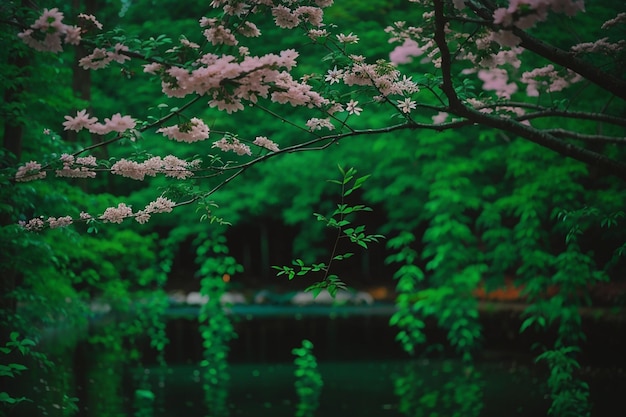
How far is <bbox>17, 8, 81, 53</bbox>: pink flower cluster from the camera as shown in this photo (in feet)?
8.20

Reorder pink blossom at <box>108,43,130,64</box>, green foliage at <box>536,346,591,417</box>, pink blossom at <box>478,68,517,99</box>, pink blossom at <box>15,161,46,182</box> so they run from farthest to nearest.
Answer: pink blossom at <box>478,68,517,99</box>
green foliage at <box>536,346,591,417</box>
pink blossom at <box>15,161,46,182</box>
pink blossom at <box>108,43,130,64</box>

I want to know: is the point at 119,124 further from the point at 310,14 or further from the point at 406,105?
the point at 406,105

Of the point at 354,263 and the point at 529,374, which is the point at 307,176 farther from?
the point at 354,263

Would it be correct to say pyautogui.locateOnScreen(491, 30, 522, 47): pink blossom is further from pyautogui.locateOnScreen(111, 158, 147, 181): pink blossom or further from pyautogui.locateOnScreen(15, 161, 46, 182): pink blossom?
pyautogui.locateOnScreen(15, 161, 46, 182): pink blossom

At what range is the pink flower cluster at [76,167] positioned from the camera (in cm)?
317

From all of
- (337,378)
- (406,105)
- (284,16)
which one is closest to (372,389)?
(337,378)

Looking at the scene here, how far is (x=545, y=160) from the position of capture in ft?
28.0

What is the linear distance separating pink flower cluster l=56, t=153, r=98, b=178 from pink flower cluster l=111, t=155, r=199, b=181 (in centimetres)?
14

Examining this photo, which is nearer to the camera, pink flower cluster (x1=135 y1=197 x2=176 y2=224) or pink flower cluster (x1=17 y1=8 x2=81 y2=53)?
pink flower cluster (x1=17 y1=8 x2=81 y2=53)

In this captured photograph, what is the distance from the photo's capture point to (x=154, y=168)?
10.7ft

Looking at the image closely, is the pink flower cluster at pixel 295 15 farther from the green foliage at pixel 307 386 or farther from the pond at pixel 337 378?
the green foliage at pixel 307 386

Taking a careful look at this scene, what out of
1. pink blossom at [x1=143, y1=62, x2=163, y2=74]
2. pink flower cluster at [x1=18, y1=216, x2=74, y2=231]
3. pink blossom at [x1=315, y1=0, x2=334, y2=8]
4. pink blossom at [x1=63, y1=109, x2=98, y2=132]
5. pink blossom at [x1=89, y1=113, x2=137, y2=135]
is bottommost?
pink flower cluster at [x1=18, y1=216, x2=74, y2=231]

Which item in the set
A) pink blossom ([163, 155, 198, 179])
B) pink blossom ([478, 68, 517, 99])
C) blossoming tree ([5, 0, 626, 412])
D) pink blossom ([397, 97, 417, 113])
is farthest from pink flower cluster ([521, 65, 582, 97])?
pink blossom ([163, 155, 198, 179])

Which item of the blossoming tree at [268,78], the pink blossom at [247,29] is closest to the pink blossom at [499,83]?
the blossoming tree at [268,78]
